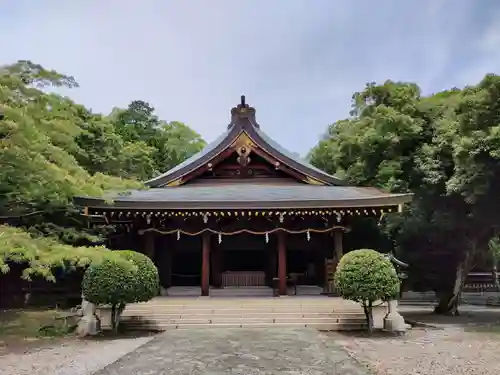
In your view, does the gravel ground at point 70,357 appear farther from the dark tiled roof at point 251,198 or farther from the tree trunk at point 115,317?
the dark tiled roof at point 251,198

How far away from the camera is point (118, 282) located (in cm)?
1095

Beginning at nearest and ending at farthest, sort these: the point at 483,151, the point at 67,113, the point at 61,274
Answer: the point at 67,113, the point at 483,151, the point at 61,274

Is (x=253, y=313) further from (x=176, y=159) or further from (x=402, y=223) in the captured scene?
(x=176, y=159)

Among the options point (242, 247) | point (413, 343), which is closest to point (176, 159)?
point (242, 247)

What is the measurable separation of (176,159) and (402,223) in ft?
102

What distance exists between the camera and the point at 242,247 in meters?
17.1

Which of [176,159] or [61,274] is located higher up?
[176,159]

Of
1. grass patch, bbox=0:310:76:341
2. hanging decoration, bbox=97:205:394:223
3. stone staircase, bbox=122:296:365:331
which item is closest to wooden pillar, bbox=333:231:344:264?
hanging decoration, bbox=97:205:394:223

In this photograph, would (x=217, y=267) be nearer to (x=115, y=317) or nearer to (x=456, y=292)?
(x=115, y=317)

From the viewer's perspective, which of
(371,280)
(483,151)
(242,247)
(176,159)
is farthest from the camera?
(176,159)

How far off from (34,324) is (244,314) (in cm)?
611

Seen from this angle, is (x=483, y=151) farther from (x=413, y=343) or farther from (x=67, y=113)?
(x=67, y=113)

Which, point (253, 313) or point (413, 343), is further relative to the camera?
point (253, 313)

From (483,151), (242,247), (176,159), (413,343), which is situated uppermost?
(176,159)
